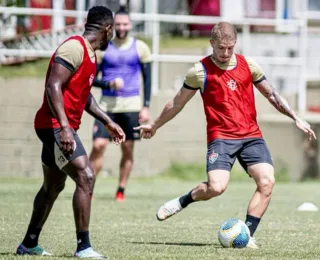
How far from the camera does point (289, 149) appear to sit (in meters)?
20.2

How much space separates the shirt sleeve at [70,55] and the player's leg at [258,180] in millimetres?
2160

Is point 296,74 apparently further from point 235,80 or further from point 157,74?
point 235,80

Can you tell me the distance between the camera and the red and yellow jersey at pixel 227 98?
977cm

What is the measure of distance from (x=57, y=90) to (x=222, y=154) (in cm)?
213

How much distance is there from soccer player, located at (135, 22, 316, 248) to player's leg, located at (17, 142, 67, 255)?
1432mm

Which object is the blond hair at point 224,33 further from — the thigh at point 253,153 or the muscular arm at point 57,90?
the muscular arm at point 57,90

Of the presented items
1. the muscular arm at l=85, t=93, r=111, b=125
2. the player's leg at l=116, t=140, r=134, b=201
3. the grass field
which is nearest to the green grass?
the grass field

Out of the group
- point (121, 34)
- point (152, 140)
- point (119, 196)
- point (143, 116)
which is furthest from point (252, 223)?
point (152, 140)

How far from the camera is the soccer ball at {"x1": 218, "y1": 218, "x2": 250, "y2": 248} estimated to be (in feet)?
30.2

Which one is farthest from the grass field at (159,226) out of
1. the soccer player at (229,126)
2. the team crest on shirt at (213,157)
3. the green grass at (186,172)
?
the green grass at (186,172)

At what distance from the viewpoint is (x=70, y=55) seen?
828cm

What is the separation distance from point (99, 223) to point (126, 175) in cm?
334

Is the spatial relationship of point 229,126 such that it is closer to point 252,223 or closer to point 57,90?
point 252,223

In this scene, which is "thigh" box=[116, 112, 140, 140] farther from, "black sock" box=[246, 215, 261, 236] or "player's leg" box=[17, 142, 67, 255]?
"player's leg" box=[17, 142, 67, 255]
